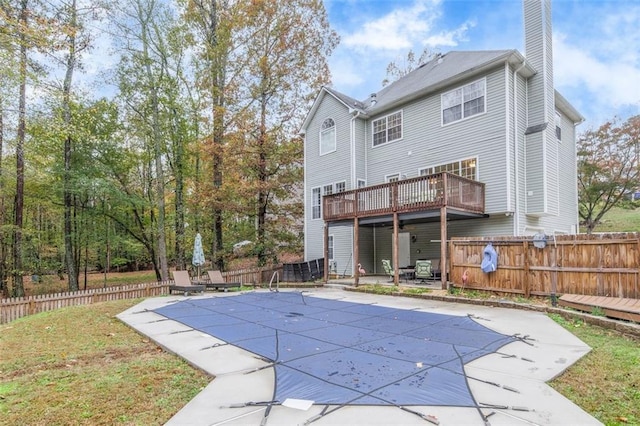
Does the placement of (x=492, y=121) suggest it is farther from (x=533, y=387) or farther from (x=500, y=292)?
(x=533, y=387)

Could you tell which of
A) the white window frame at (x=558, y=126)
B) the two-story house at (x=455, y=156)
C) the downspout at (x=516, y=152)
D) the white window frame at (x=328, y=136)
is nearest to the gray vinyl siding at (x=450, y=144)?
the two-story house at (x=455, y=156)

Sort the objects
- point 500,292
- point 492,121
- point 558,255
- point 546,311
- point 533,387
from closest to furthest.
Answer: point 533,387
point 546,311
point 558,255
point 500,292
point 492,121

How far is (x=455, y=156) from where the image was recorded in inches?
492

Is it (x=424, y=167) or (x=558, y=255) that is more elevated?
(x=424, y=167)

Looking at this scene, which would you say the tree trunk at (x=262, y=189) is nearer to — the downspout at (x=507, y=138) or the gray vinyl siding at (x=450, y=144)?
the gray vinyl siding at (x=450, y=144)

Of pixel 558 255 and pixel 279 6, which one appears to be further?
pixel 279 6

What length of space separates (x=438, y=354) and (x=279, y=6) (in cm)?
1881

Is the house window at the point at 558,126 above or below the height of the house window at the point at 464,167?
above

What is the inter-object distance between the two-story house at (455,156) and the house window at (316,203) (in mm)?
1078

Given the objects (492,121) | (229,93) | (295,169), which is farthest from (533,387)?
(229,93)

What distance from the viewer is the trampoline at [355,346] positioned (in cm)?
333

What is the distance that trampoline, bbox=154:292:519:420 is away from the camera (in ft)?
10.9

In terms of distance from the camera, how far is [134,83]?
55.0 ft

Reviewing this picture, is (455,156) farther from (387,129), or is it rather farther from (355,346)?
(355,346)
